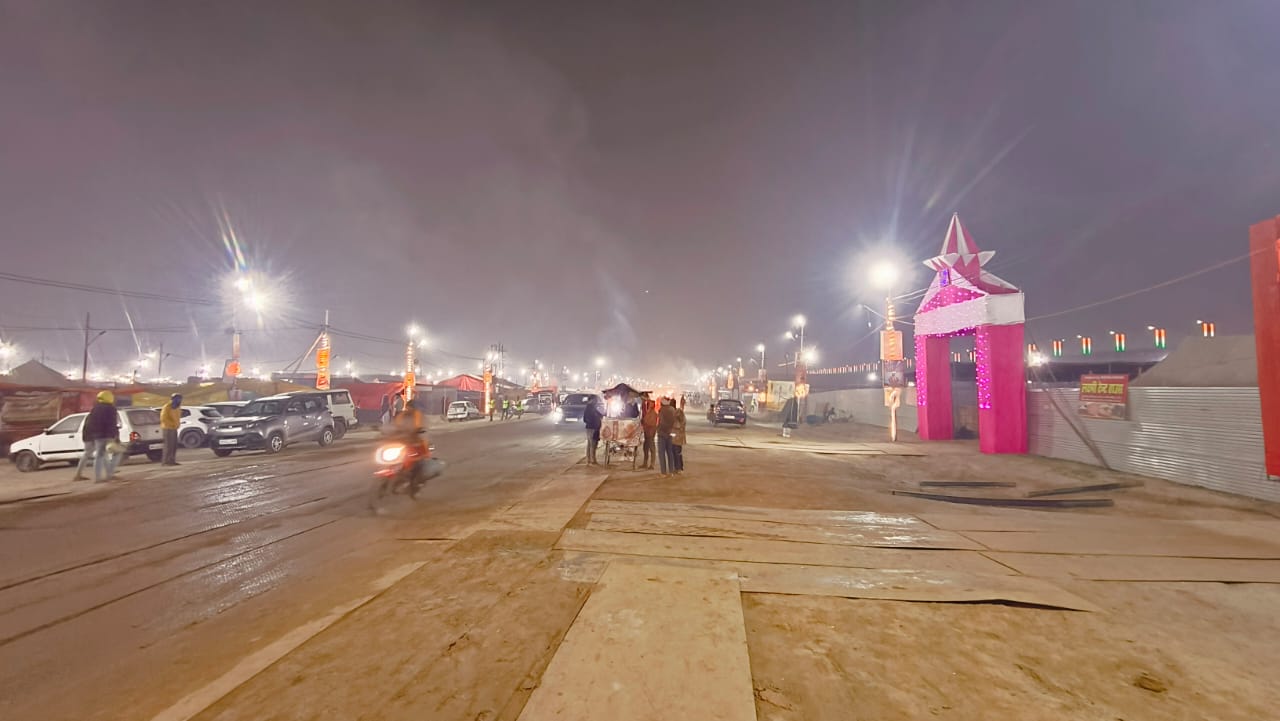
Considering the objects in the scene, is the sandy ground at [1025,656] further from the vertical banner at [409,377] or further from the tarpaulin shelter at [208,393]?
the vertical banner at [409,377]

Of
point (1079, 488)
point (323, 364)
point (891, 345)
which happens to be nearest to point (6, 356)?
point (323, 364)

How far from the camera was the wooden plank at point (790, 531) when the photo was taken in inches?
254

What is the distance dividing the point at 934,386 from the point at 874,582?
1890 centimetres

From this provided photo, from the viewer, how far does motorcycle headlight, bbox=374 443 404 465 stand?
29.2 feet

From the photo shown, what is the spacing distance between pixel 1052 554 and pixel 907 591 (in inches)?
119

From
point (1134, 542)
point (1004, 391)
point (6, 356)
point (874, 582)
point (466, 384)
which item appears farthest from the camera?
point (6, 356)

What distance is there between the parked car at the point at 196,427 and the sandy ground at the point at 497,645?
49.4ft

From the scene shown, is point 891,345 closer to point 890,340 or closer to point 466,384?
point 890,340

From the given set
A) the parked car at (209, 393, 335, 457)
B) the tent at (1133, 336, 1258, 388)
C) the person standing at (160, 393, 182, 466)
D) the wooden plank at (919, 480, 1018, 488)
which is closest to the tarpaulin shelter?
the parked car at (209, 393, 335, 457)

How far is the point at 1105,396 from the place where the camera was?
13016 millimetres

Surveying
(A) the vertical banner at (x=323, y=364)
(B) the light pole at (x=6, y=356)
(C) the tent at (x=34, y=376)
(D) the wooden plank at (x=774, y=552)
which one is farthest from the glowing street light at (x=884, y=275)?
(B) the light pole at (x=6, y=356)

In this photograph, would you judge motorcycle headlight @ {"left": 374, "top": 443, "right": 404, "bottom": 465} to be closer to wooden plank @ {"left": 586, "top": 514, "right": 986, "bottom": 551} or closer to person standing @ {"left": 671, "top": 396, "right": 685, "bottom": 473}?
wooden plank @ {"left": 586, "top": 514, "right": 986, "bottom": 551}

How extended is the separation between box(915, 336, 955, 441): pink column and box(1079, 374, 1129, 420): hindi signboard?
6466 mm

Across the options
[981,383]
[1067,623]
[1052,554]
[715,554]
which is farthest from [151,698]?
[981,383]
